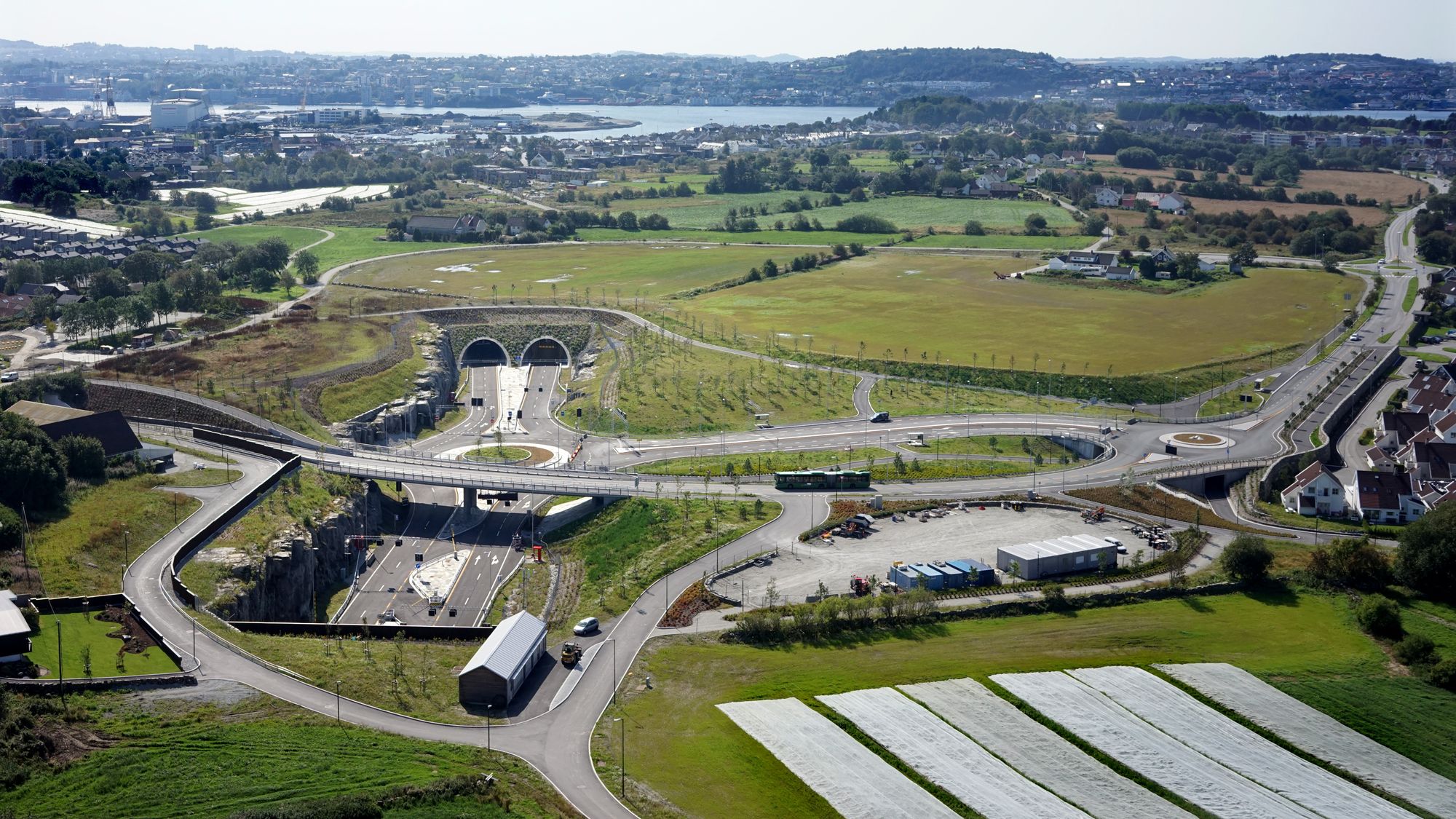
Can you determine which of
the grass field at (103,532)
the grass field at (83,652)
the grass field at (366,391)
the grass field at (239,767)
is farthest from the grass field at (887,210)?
the grass field at (239,767)

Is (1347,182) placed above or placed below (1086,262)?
above

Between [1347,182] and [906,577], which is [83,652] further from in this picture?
[1347,182]

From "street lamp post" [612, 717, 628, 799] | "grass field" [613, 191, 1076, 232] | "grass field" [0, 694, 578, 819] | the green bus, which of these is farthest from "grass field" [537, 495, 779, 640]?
"grass field" [613, 191, 1076, 232]

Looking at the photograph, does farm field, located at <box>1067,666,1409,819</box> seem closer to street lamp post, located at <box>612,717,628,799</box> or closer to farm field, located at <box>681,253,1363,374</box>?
street lamp post, located at <box>612,717,628,799</box>

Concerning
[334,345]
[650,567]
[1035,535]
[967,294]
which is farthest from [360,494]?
[967,294]

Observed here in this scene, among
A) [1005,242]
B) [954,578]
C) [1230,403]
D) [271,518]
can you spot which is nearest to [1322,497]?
[1230,403]

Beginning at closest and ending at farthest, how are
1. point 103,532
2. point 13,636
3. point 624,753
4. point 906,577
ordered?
point 624,753 < point 13,636 < point 906,577 < point 103,532
